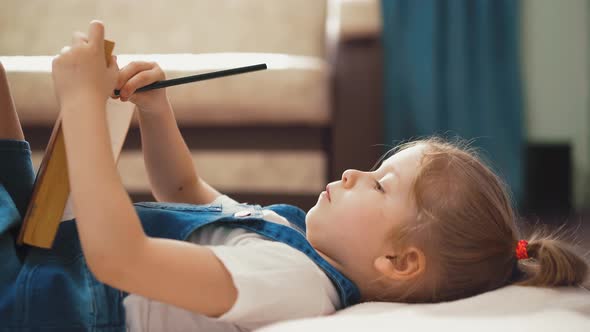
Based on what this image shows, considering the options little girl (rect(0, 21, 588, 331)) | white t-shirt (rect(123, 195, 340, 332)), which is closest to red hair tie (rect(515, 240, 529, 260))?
little girl (rect(0, 21, 588, 331))

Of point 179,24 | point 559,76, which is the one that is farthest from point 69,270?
point 559,76

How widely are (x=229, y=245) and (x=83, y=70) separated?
0.27 metres

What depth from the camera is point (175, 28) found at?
2547 mm

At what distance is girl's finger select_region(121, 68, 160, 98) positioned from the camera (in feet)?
2.52

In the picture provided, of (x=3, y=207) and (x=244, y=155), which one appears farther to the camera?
(x=244, y=155)

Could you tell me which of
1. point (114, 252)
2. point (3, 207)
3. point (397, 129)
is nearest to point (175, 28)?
point (397, 129)

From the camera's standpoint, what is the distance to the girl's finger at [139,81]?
0.77m

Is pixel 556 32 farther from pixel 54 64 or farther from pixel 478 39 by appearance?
pixel 54 64

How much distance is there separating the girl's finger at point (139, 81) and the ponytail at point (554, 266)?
21.6 inches

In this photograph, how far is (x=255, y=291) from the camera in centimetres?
67

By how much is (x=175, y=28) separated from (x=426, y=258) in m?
2.00

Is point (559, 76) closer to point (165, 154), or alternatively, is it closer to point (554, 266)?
point (554, 266)

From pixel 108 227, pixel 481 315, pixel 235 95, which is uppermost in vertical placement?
pixel 235 95

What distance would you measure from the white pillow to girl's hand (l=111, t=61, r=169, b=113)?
0.35 m
